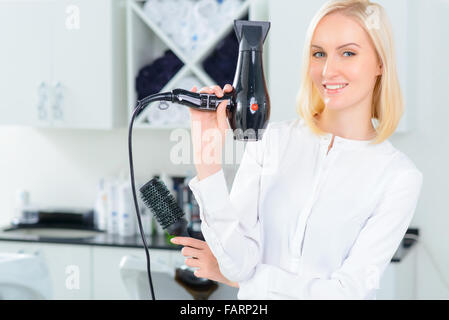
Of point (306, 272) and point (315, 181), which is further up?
point (315, 181)

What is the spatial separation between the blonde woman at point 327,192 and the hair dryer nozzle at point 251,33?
0.55ft

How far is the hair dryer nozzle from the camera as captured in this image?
2.49ft

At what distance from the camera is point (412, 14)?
212 centimetres

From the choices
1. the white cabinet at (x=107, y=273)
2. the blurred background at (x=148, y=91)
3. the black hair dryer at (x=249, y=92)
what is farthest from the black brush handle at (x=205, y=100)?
the white cabinet at (x=107, y=273)

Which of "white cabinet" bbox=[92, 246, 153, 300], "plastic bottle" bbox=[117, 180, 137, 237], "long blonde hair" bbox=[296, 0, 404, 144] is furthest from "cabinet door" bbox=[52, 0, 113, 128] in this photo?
"long blonde hair" bbox=[296, 0, 404, 144]

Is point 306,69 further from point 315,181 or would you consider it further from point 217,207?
point 217,207

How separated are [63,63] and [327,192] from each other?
163cm

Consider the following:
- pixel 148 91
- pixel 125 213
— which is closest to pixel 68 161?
pixel 125 213

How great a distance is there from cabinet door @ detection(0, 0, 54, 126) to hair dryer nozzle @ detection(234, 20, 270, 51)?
1.70 m

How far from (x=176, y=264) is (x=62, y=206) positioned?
2.76 feet

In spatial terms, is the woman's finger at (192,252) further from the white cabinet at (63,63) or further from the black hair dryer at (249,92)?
the white cabinet at (63,63)
